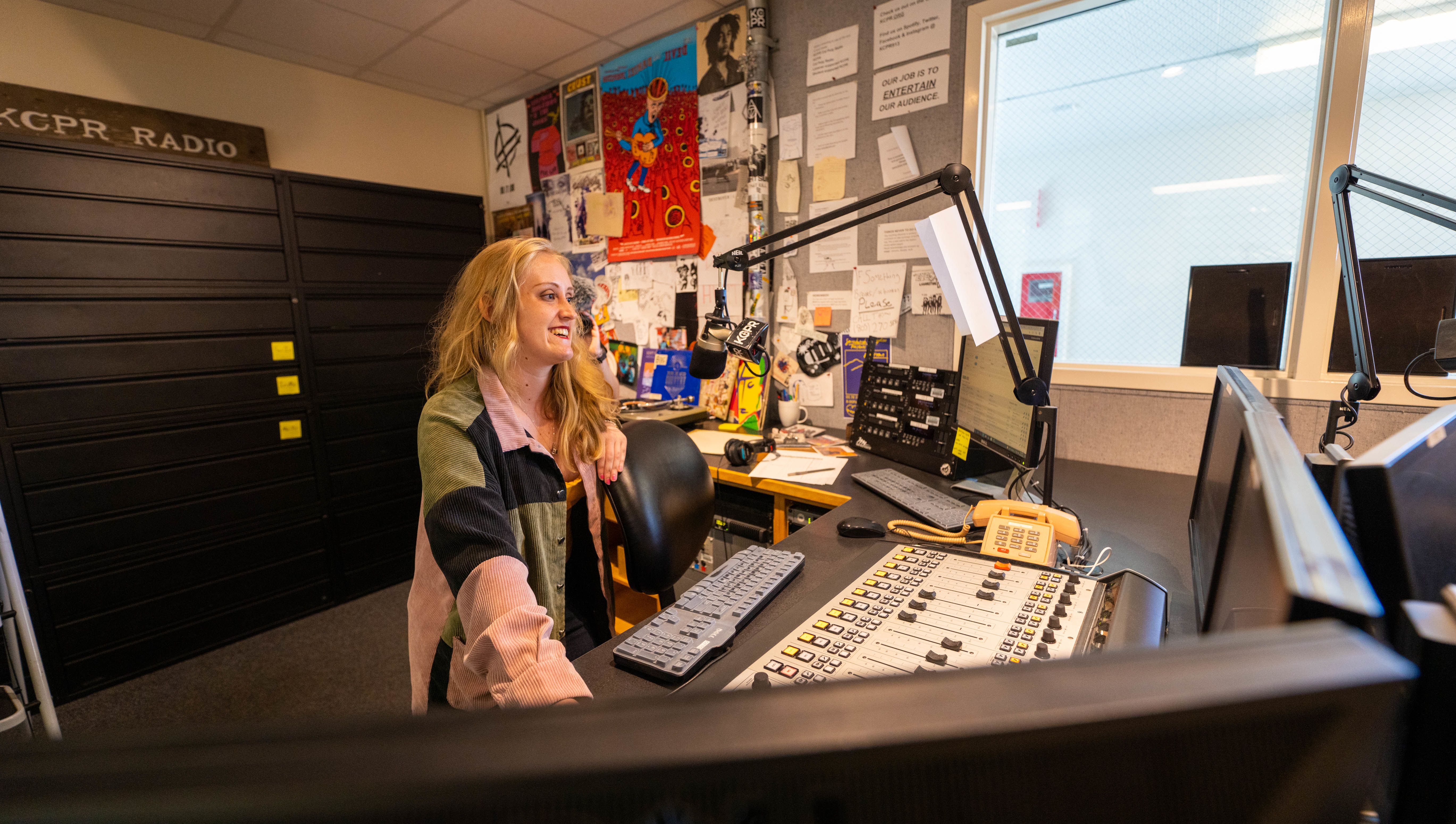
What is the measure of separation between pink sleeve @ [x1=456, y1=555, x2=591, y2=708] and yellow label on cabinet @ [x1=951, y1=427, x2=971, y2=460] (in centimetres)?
114

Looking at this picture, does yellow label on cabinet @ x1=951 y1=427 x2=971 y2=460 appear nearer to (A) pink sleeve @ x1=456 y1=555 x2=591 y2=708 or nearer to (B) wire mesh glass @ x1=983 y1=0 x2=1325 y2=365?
(B) wire mesh glass @ x1=983 y1=0 x2=1325 y2=365

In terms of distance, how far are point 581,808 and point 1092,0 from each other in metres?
2.16

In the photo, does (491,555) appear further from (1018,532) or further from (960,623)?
(1018,532)

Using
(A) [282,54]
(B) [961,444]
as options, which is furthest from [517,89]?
(B) [961,444]

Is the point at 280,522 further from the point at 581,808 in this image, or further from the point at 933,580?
the point at 581,808

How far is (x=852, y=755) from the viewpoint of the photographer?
0.54 ft

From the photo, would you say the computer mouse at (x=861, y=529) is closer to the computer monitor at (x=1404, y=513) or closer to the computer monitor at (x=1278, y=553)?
the computer monitor at (x=1278, y=553)

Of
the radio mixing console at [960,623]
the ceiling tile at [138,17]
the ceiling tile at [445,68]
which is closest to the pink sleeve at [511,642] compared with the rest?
the radio mixing console at [960,623]

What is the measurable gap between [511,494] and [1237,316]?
5.93ft

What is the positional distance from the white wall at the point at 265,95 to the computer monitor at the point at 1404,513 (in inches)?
133

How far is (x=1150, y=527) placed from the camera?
1.17m

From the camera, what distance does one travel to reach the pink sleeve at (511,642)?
70cm

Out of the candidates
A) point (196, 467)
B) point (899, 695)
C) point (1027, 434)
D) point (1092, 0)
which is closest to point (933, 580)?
point (1027, 434)

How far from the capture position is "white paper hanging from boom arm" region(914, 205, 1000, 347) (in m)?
1.13
